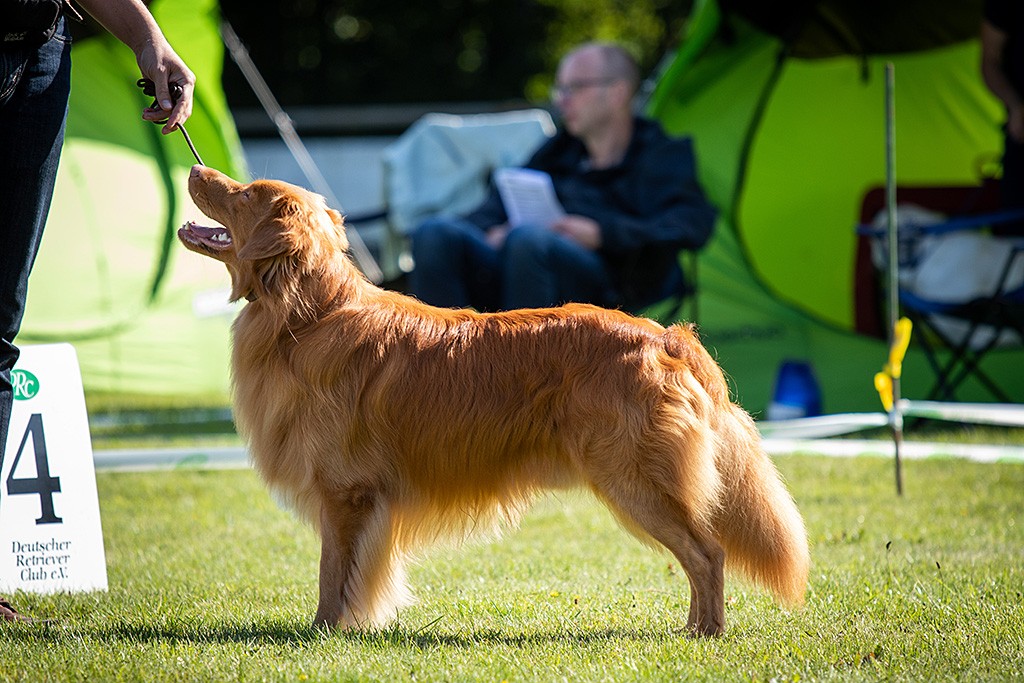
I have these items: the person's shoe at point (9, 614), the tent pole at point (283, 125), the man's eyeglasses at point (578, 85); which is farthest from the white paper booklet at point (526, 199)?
the person's shoe at point (9, 614)

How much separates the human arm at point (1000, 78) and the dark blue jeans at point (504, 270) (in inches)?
101

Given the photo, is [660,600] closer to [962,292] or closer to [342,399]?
[342,399]

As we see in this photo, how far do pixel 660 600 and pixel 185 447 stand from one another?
10.5 ft

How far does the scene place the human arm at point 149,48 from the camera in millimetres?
2926

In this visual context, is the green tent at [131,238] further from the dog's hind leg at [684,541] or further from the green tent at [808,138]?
the dog's hind leg at [684,541]

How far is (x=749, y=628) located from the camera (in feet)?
10.1

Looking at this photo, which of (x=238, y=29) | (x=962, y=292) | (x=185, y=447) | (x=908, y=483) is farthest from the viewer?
(x=238, y=29)

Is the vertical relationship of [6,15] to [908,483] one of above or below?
above

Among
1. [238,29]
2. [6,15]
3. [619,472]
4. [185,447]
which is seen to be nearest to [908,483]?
[619,472]

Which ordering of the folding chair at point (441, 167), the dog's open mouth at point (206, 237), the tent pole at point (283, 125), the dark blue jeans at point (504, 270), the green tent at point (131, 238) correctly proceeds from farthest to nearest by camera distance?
the folding chair at point (441, 167) < the tent pole at point (283, 125) < the green tent at point (131, 238) < the dark blue jeans at point (504, 270) < the dog's open mouth at point (206, 237)

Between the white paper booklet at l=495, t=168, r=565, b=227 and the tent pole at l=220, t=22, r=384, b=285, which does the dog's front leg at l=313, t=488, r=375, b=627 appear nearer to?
the white paper booklet at l=495, t=168, r=565, b=227

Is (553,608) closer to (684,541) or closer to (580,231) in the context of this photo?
(684,541)

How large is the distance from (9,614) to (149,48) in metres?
1.60

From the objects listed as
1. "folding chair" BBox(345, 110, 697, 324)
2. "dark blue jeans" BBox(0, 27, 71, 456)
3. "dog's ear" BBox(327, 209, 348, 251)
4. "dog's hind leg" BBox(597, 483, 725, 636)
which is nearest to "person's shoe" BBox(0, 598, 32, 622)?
"dark blue jeans" BBox(0, 27, 71, 456)
